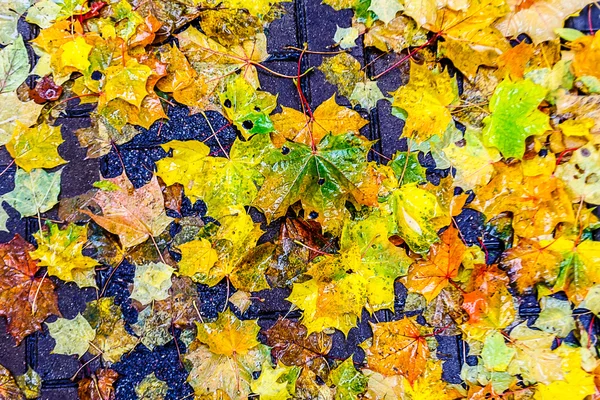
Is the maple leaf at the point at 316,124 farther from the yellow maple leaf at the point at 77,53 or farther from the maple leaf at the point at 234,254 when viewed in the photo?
the yellow maple leaf at the point at 77,53

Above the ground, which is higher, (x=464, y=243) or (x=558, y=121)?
(x=558, y=121)

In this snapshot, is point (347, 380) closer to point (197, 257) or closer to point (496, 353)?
point (496, 353)

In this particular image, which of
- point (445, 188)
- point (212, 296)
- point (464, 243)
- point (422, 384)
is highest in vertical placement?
point (445, 188)

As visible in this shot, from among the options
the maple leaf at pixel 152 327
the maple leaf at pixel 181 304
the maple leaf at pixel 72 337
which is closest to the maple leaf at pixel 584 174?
the maple leaf at pixel 181 304

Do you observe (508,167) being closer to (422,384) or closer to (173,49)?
(422,384)

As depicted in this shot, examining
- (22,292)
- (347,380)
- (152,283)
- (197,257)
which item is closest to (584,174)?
(347,380)

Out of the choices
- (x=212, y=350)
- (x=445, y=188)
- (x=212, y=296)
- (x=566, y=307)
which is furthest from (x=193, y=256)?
(x=566, y=307)
